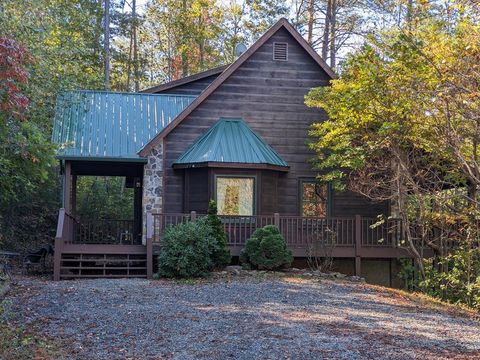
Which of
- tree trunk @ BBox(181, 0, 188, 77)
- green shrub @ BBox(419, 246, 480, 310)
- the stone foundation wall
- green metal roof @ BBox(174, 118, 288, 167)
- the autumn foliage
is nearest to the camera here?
the autumn foliage

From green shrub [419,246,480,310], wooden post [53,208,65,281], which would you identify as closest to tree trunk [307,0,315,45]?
green shrub [419,246,480,310]

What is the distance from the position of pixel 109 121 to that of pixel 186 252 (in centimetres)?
586

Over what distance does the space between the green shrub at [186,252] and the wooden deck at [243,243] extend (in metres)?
0.71

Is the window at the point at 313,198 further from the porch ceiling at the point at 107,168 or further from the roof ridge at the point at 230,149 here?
the porch ceiling at the point at 107,168

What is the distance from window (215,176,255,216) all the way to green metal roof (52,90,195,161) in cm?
245

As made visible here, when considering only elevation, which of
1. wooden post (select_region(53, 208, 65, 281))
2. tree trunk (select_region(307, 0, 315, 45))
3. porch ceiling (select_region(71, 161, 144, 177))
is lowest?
wooden post (select_region(53, 208, 65, 281))

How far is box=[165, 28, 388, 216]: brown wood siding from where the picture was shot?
53.7 feet

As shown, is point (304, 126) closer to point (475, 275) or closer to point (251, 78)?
point (251, 78)

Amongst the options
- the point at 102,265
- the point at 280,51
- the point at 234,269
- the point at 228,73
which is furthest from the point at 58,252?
the point at 280,51

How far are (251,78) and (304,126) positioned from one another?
1.99m

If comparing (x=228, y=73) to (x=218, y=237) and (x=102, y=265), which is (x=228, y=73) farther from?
(x=102, y=265)

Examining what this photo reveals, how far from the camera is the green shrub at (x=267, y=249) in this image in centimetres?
1388

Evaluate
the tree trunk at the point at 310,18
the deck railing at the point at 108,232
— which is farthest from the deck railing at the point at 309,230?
the tree trunk at the point at 310,18

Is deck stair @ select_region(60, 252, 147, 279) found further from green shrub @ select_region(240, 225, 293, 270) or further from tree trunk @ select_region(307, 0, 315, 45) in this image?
tree trunk @ select_region(307, 0, 315, 45)
